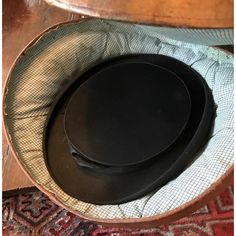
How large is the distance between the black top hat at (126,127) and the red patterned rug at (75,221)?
24 cm

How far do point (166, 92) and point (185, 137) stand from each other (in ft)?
0.40

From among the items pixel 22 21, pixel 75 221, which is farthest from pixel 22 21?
pixel 75 221

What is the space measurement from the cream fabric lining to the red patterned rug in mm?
A: 256

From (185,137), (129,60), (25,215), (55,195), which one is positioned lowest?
(25,215)

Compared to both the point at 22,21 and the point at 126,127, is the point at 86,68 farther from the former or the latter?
the point at 22,21

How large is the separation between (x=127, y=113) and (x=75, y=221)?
36 centimetres

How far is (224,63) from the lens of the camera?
807 mm

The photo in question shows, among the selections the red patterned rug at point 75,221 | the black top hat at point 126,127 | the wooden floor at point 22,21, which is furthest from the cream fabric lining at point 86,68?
the wooden floor at point 22,21

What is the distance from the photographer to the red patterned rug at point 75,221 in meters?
0.92

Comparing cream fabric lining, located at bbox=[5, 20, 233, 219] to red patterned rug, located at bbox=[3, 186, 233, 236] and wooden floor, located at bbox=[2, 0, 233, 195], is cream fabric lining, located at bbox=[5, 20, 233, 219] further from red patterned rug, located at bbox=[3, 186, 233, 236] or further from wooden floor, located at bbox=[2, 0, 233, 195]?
wooden floor, located at bbox=[2, 0, 233, 195]

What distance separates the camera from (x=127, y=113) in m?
0.80

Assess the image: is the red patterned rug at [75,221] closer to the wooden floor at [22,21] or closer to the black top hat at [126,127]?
the black top hat at [126,127]

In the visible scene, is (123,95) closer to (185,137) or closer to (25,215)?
(185,137)

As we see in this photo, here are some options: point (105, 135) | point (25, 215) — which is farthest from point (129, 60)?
point (25, 215)
